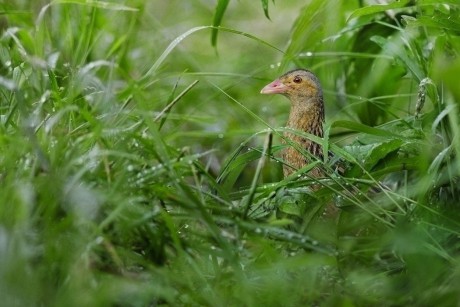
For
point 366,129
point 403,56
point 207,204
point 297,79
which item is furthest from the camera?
point 297,79

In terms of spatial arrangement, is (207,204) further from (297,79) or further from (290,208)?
(297,79)

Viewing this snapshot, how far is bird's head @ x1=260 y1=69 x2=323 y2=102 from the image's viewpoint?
3.86 metres

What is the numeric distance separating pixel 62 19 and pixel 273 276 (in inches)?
71.8

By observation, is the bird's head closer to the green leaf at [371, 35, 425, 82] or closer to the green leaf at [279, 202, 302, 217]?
the green leaf at [371, 35, 425, 82]

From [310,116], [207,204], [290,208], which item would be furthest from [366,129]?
[310,116]

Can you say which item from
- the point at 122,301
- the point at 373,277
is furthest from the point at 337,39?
the point at 122,301

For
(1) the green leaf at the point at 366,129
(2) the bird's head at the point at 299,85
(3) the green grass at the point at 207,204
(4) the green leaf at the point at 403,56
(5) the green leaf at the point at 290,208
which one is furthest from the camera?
(2) the bird's head at the point at 299,85

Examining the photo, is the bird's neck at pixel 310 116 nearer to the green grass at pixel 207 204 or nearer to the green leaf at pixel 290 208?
the green grass at pixel 207 204

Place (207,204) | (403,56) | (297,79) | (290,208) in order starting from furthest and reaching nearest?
(297,79) < (403,56) < (290,208) < (207,204)

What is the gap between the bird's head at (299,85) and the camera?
12.7 feet

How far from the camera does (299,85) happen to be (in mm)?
3873

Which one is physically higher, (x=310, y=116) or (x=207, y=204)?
(x=207, y=204)

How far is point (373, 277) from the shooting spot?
2602 mm

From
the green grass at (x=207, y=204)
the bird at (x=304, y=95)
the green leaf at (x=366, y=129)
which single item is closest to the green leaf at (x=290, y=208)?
the green grass at (x=207, y=204)
